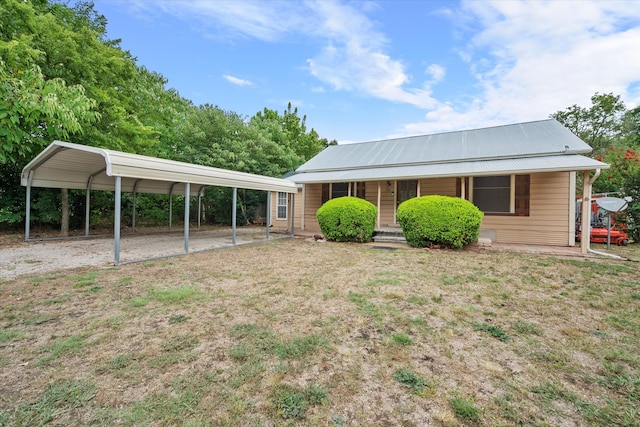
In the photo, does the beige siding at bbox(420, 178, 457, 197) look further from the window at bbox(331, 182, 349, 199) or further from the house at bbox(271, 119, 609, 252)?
the window at bbox(331, 182, 349, 199)

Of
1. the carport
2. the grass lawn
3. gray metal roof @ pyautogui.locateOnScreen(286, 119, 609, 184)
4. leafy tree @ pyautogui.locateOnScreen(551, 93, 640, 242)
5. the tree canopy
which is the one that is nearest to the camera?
the grass lawn

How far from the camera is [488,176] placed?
9.34m

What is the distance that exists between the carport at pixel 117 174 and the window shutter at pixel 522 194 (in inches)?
315

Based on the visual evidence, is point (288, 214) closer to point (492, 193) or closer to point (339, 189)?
point (339, 189)

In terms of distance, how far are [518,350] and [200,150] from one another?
50.4 ft

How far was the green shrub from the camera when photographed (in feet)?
30.5

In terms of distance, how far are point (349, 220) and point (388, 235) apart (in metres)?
1.62

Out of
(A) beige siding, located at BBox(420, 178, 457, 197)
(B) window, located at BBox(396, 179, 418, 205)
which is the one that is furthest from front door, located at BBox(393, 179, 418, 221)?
(A) beige siding, located at BBox(420, 178, 457, 197)

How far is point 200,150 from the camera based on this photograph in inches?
575

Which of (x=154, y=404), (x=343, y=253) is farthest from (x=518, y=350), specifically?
(x=343, y=253)

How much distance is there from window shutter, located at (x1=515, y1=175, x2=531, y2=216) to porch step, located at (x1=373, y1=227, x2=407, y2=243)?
3.83 meters

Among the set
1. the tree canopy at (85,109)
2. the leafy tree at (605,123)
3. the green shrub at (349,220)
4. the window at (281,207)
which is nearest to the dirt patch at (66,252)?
the tree canopy at (85,109)

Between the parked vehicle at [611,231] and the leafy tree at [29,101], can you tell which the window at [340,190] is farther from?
the leafy tree at [29,101]

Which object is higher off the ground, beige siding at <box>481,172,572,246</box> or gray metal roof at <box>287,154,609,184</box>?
gray metal roof at <box>287,154,609,184</box>
